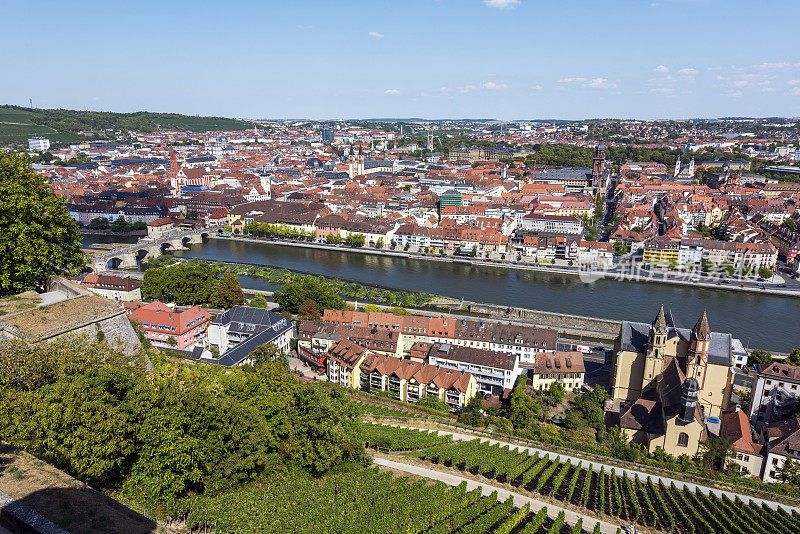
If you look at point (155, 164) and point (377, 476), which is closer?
point (377, 476)

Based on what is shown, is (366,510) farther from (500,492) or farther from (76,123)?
(76,123)

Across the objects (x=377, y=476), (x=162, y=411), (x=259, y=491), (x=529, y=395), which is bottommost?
(x=529, y=395)

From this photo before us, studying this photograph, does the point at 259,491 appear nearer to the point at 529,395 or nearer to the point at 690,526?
the point at 690,526

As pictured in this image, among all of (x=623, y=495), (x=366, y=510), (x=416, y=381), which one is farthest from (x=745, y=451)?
(x=366, y=510)

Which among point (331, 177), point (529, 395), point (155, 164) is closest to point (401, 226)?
point (529, 395)

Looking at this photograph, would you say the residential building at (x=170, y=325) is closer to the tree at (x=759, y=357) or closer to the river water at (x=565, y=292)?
the river water at (x=565, y=292)

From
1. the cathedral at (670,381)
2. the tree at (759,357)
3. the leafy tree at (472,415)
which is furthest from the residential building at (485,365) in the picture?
the tree at (759,357)

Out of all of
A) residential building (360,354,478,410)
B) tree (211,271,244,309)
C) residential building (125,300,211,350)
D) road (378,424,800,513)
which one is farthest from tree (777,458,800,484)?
tree (211,271,244,309)
